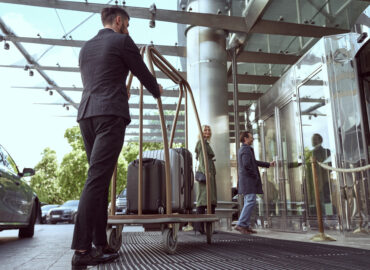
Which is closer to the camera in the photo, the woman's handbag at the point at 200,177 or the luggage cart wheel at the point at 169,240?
the luggage cart wheel at the point at 169,240

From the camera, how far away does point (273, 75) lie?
13.0 metres

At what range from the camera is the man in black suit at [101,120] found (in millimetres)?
2689

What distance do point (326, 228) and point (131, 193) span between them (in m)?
4.25

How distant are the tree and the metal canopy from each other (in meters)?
30.0

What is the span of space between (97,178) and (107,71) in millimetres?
849

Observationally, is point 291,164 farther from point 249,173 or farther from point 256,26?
point 256,26

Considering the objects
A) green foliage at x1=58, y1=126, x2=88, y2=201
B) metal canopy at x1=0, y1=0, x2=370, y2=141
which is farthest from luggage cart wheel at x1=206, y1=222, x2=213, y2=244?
green foliage at x1=58, y1=126, x2=88, y2=201

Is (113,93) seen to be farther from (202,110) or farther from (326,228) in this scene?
(202,110)

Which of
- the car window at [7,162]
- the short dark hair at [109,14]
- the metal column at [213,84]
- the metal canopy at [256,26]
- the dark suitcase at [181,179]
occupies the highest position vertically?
the metal canopy at [256,26]

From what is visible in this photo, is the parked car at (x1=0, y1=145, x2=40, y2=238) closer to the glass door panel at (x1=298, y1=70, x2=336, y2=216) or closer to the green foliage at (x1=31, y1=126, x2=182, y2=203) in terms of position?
the glass door panel at (x1=298, y1=70, x2=336, y2=216)

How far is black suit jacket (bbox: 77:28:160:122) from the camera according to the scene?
9.45ft

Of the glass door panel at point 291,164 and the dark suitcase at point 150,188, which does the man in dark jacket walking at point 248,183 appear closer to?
the glass door panel at point 291,164

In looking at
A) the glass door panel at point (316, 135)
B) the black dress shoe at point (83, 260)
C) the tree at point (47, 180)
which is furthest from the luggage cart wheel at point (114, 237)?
the tree at point (47, 180)

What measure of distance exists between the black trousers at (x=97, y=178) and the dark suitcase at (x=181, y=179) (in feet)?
4.57
